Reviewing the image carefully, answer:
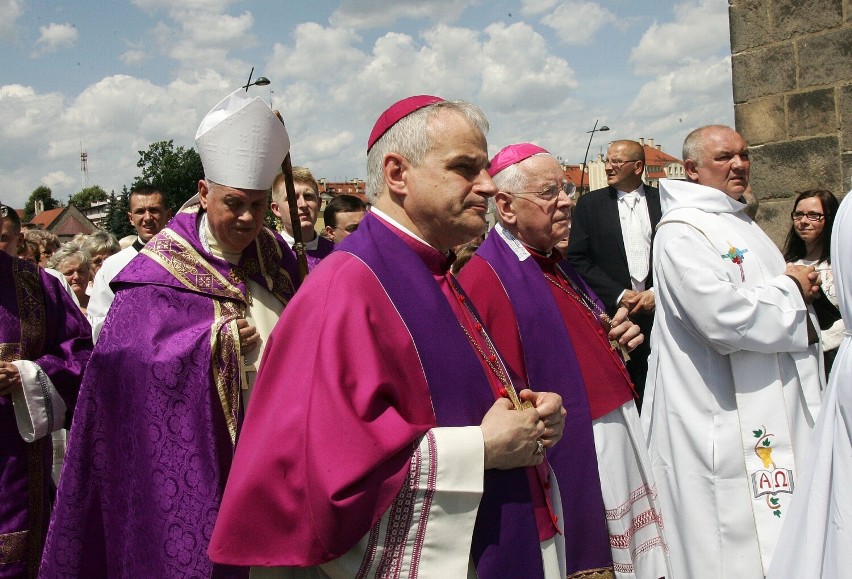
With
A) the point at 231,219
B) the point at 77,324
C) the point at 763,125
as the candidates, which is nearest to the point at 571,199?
the point at 231,219

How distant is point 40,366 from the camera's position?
409cm

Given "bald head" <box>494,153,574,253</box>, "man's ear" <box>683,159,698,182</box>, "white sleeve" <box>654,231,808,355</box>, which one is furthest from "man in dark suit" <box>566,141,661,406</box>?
"bald head" <box>494,153,574,253</box>

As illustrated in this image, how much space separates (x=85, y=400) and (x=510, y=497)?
74.7 inches

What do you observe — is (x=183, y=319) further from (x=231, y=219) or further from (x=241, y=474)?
(x=241, y=474)

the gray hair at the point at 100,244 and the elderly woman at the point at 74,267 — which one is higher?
the gray hair at the point at 100,244

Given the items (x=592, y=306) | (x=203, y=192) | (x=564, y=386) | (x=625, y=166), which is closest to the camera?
(x=564, y=386)

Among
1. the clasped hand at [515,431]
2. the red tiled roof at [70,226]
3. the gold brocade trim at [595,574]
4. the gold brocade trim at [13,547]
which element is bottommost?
the gold brocade trim at [595,574]

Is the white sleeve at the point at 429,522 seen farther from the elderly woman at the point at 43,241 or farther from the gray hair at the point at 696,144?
the elderly woman at the point at 43,241

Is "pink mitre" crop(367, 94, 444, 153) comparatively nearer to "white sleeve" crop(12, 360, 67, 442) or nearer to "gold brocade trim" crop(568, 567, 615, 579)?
"gold brocade trim" crop(568, 567, 615, 579)

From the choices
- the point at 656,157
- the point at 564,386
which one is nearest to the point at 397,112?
the point at 564,386

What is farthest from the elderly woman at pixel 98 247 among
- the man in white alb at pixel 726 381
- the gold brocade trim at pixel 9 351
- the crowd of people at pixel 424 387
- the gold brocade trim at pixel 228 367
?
the man in white alb at pixel 726 381

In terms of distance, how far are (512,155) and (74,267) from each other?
4256mm

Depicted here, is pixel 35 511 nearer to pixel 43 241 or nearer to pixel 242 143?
pixel 242 143

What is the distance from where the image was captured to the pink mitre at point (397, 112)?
2.47 metres
